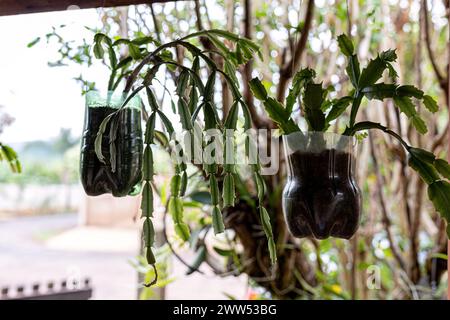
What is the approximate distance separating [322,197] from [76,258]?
4.04ft

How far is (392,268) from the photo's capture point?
202cm

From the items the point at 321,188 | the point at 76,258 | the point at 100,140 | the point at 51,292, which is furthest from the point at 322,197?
the point at 76,258

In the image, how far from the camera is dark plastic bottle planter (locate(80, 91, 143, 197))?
88 centimetres

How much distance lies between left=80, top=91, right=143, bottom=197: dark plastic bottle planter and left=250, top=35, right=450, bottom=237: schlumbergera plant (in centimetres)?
24

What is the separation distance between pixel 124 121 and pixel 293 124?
306 mm

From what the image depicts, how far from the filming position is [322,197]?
817 millimetres

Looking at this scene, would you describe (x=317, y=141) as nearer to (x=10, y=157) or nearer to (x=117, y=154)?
(x=117, y=154)

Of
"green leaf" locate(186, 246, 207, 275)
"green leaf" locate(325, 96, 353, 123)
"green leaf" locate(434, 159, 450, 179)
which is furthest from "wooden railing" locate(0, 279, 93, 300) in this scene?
"green leaf" locate(434, 159, 450, 179)

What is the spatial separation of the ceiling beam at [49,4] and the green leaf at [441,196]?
2.13 ft

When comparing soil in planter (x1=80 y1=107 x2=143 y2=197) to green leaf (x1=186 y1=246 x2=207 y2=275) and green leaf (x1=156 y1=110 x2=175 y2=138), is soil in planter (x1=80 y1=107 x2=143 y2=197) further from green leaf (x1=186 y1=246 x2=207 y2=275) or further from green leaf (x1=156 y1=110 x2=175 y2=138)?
green leaf (x1=186 y1=246 x2=207 y2=275)

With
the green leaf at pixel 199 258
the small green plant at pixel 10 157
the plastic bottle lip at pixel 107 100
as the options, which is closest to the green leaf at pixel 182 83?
the plastic bottle lip at pixel 107 100

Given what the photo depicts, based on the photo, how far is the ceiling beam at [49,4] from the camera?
3.26 feet
